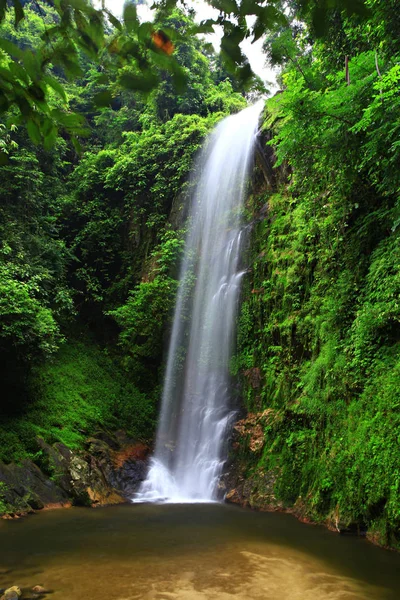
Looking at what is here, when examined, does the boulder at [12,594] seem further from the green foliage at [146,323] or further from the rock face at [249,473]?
the green foliage at [146,323]

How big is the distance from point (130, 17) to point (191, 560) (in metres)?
5.16

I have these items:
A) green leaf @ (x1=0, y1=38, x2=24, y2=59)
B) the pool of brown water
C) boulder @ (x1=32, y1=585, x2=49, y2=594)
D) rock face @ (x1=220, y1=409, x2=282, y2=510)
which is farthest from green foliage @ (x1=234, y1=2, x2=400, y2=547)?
green leaf @ (x1=0, y1=38, x2=24, y2=59)

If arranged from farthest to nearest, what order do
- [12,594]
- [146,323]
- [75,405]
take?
[146,323]
[75,405]
[12,594]

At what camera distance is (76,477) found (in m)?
8.63

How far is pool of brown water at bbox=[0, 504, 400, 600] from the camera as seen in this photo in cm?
399

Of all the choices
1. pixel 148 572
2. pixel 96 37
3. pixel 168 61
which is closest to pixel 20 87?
pixel 96 37

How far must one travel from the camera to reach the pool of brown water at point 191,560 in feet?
13.1

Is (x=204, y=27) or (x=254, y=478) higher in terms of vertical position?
(x=204, y=27)

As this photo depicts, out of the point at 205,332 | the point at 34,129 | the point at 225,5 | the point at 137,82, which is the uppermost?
the point at 205,332

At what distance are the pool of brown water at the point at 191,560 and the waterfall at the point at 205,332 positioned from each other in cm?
317

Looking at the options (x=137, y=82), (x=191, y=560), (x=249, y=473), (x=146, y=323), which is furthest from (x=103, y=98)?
(x=146, y=323)

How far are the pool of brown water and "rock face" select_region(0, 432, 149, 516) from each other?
0.74 meters

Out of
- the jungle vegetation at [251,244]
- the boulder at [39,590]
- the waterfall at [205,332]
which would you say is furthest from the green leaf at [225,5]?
the waterfall at [205,332]

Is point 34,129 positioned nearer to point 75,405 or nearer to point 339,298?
point 339,298
